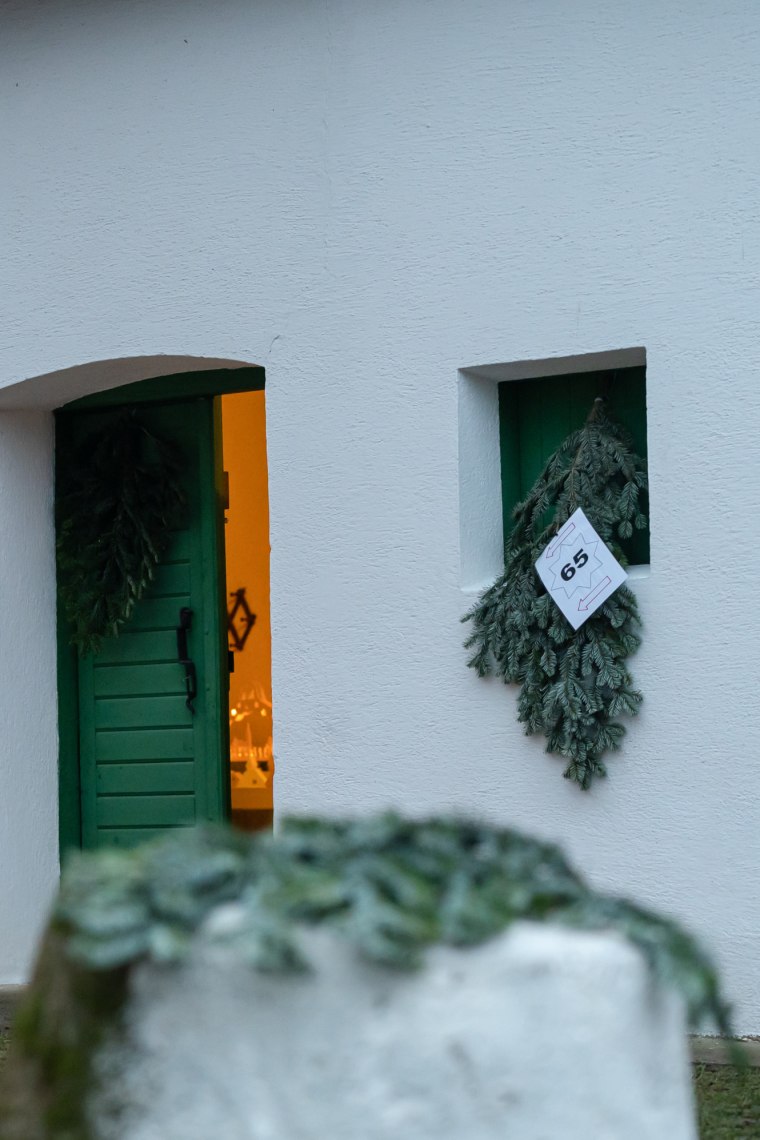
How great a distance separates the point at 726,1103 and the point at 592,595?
1653mm

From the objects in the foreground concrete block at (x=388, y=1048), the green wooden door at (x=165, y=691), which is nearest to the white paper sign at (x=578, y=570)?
the green wooden door at (x=165, y=691)

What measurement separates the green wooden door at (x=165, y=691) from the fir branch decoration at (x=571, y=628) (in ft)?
5.17

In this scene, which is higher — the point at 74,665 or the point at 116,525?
the point at 116,525

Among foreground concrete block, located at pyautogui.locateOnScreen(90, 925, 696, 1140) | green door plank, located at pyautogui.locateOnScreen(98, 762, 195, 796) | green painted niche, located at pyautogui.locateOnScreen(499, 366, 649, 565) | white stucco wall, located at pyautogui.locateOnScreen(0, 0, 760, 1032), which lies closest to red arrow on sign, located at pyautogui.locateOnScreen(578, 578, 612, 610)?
white stucco wall, located at pyautogui.locateOnScreen(0, 0, 760, 1032)

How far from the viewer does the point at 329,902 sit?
231 cm

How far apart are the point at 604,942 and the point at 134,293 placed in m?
4.43

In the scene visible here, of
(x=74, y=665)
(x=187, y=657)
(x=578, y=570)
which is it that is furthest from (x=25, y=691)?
(x=578, y=570)

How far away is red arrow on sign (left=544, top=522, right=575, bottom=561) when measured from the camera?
5488 mm

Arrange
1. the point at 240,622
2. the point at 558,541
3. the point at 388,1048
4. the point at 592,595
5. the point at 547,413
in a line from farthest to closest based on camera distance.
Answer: the point at 240,622 < the point at 547,413 < the point at 558,541 < the point at 592,595 < the point at 388,1048

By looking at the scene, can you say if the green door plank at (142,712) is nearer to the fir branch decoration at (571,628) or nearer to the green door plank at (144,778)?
the green door plank at (144,778)

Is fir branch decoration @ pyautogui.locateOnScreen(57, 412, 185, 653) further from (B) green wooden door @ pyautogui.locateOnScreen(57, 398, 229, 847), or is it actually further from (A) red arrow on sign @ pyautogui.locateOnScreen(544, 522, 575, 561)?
(A) red arrow on sign @ pyautogui.locateOnScreen(544, 522, 575, 561)

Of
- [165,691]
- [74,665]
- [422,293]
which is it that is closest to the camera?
[422,293]

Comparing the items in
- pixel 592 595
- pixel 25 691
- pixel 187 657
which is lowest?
pixel 25 691

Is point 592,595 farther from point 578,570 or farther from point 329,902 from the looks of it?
point 329,902
